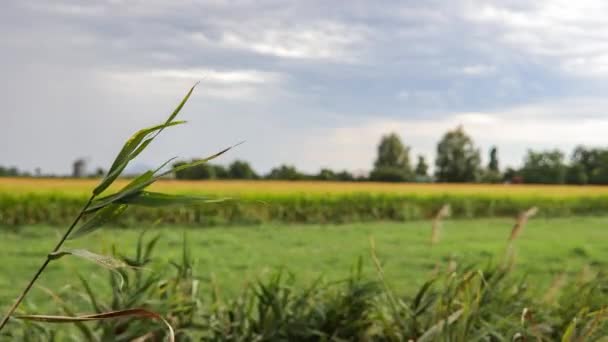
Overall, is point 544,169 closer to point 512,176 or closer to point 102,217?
point 512,176

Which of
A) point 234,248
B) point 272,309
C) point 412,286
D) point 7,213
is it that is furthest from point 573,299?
point 7,213

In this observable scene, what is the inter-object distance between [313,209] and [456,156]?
97.7ft

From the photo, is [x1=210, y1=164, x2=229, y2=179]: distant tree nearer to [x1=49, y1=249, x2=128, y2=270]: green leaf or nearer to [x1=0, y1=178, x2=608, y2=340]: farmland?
[x1=0, y1=178, x2=608, y2=340]: farmland

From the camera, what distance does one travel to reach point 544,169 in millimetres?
38125

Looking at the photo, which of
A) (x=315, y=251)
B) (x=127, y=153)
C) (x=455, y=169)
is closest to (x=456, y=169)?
(x=455, y=169)

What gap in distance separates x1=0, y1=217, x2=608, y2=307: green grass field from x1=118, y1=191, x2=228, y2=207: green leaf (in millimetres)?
5663

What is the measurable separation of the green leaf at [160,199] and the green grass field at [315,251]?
5.66 m

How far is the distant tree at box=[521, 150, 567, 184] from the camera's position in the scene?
37.6 metres

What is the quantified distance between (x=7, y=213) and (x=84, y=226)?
50.8 feet

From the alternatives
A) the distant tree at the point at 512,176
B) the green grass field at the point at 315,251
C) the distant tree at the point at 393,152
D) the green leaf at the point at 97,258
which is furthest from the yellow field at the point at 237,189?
the distant tree at the point at 393,152

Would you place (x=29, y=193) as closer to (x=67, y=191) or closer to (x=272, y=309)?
(x=67, y=191)

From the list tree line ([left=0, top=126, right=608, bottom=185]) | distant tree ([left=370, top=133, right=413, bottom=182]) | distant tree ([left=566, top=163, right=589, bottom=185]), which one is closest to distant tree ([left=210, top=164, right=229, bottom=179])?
tree line ([left=0, top=126, right=608, bottom=185])

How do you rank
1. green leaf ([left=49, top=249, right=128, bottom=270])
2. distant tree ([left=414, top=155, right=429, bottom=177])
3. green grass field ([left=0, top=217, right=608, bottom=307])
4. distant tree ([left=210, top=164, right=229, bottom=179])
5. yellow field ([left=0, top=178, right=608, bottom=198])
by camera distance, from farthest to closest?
distant tree ([left=414, top=155, right=429, bottom=177]) → distant tree ([left=210, top=164, right=229, bottom=179]) → yellow field ([left=0, top=178, right=608, bottom=198]) → green grass field ([left=0, top=217, right=608, bottom=307]) → green leaf ([left=49, top=249, right=128, bottom=270])

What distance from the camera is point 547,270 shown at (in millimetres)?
9430
